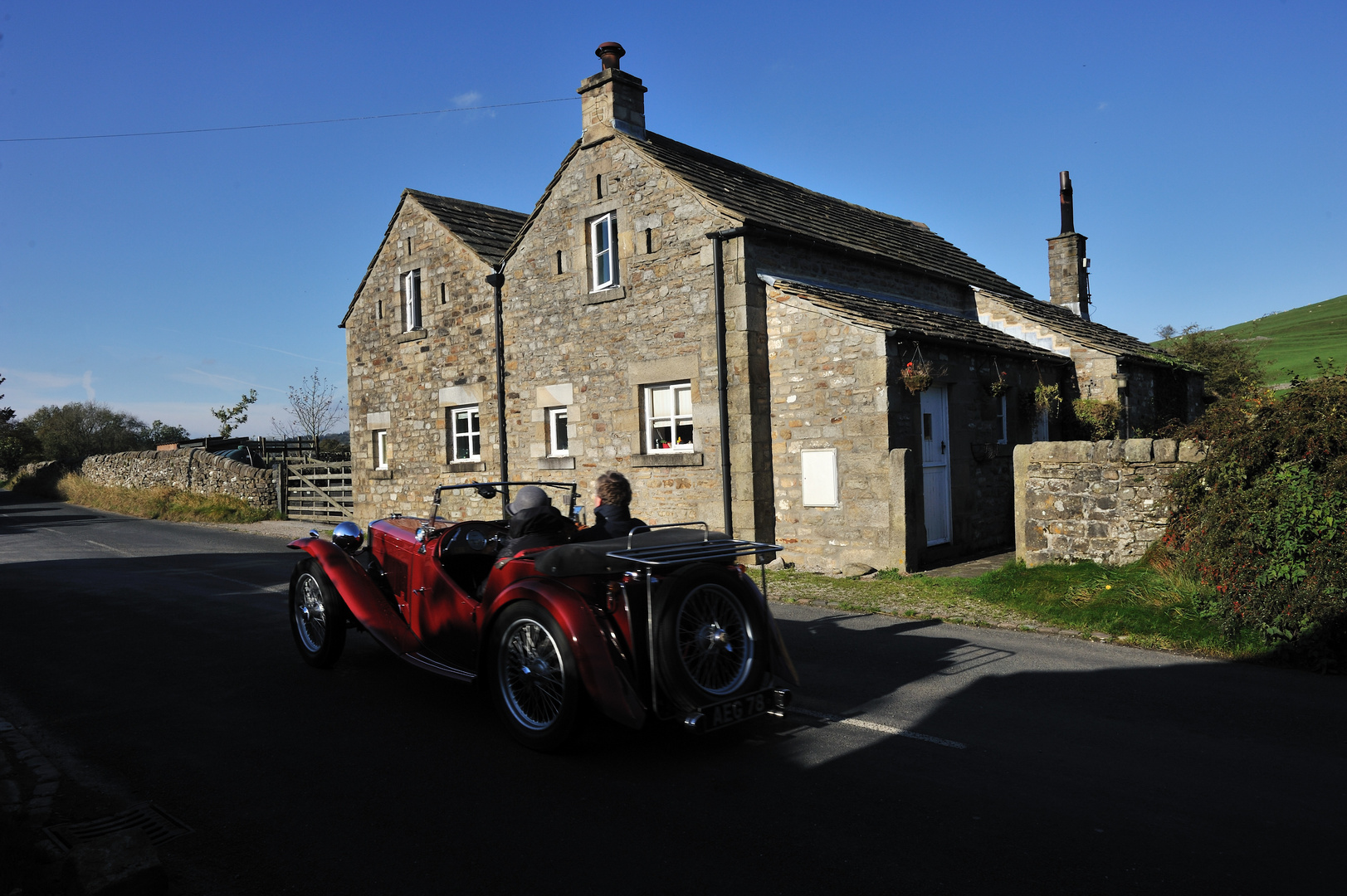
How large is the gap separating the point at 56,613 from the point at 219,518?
14.4 meters

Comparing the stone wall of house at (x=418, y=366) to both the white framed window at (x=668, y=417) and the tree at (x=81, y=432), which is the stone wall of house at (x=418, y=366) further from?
the tree at (x=81, y=432)

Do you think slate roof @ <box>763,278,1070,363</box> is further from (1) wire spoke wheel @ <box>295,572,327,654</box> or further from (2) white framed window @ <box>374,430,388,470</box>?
(2) white framed window @ <box>374,430,388,470</box>

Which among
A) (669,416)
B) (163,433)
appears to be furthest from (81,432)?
(669,416)

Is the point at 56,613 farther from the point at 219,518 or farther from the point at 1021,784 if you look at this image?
the point at 219,518

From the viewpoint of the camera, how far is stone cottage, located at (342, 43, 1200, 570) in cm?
1152

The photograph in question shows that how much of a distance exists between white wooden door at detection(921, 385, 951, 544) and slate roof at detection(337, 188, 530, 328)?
8233 mm

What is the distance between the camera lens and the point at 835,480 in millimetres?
11516

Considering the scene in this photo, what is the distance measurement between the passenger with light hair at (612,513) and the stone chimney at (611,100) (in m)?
9.53

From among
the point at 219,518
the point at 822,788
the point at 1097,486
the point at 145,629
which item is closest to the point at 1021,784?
the point at 822,788

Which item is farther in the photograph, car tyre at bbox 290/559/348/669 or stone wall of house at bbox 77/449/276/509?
stone wall of house at bbox 77/449/276/509

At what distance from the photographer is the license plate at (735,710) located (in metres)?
4.23

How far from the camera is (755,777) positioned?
13.6 feet

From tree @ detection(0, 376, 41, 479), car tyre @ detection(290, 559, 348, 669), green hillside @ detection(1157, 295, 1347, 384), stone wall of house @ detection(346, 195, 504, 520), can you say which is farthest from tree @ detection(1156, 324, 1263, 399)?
tree @ detection(0, 376, 41, 479)

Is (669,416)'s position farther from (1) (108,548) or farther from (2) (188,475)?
(2) (188,475)
